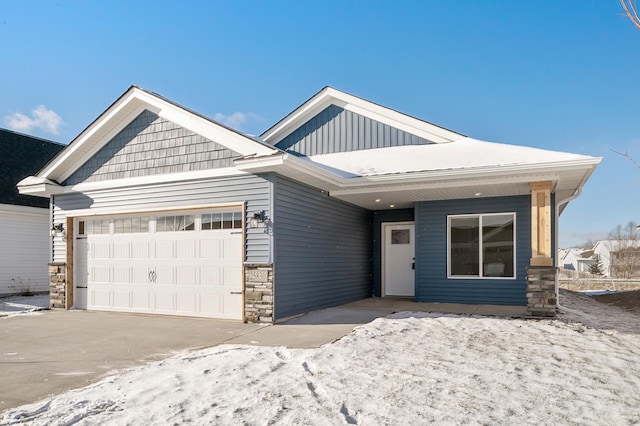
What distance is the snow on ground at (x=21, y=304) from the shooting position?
9688 millimetres

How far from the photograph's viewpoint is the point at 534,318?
25.9 feet

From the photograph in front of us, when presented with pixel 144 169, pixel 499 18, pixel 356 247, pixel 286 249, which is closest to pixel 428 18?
pixel 499 18

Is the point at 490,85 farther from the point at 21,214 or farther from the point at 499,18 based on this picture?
the point at 21,214

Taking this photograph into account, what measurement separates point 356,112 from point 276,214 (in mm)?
5366

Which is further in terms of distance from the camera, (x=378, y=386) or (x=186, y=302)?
(x=186, y=302)

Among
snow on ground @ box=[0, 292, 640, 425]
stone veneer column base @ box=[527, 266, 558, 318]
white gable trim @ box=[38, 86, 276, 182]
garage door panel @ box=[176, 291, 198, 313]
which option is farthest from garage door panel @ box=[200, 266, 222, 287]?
stone veneer column base @ box=[527, 266, 558, 318]

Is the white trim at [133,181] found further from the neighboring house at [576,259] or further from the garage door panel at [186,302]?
the neighboring house at [576,259]

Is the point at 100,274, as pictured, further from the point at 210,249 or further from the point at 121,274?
the point at 210,249

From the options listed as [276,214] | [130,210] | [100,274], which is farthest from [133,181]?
[276,214]

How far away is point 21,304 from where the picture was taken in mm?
10820

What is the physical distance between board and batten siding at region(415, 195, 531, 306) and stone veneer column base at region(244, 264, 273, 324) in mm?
4355

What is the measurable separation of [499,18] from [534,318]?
6.28m

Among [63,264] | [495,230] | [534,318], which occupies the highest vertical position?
[495,230]

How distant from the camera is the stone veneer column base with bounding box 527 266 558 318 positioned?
7875 mm
